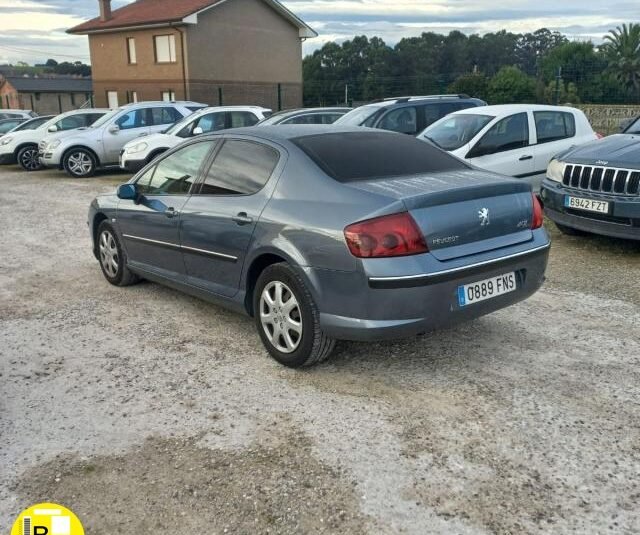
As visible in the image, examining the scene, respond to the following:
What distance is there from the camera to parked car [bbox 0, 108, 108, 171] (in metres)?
17.1

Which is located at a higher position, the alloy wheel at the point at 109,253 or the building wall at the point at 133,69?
the building wall at the point at 133,69

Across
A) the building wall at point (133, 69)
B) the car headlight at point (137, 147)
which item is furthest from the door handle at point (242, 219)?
the building wall at point (133, 69)

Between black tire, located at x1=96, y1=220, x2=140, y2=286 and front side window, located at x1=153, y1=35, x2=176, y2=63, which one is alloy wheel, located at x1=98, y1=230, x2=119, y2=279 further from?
front side window, located at x1=153, y1=35, x2=176, y2=63

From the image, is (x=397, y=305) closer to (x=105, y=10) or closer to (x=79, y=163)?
(x=79, y=163)

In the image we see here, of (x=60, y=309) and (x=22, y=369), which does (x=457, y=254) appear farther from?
(x=60, y=309)

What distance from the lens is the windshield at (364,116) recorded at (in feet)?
36.4

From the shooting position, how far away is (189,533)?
2658 mm

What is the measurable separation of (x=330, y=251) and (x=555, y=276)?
3.44 metres

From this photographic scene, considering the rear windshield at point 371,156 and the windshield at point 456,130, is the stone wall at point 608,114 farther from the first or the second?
→ the rear windshield at point 371,156

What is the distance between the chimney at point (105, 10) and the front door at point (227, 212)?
4064 centimetres

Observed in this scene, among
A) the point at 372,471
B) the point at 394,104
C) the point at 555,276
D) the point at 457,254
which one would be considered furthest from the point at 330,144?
the point at 394,104

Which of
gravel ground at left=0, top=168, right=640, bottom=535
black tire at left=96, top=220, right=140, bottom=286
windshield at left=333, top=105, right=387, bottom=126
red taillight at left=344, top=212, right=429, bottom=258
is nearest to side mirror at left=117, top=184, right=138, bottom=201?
black tire at left=96, top=220, right=140, bottom=286

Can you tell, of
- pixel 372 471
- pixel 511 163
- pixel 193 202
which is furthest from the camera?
pixel 511 163

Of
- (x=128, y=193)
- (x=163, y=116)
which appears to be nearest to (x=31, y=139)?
(x=163, y=116)
